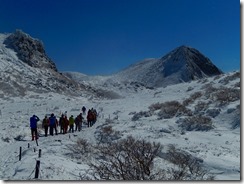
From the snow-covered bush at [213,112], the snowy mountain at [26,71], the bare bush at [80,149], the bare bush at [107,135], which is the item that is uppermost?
the snowy mountain at [26,71]

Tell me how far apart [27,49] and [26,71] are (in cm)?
1197

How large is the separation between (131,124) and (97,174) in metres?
12.7

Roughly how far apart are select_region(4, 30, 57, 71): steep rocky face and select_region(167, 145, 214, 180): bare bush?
2824 inches

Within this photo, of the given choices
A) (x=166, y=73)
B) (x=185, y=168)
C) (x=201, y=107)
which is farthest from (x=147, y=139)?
(x=166, y=73)

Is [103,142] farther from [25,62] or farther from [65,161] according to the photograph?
[25,62]

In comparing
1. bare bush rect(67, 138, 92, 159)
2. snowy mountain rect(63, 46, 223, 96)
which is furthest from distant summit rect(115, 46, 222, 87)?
bare bush rect(67, 138, 92, 159)

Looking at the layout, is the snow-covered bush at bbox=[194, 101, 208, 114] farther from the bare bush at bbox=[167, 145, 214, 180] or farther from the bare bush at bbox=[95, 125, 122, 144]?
the bare bush at bbox=[167, 145, 214, 180]

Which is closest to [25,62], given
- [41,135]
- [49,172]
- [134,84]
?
[134,84]

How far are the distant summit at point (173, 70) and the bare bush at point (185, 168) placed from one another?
76.8 metres

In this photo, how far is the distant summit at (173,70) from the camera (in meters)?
93.6

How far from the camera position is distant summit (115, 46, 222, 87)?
3684 inches

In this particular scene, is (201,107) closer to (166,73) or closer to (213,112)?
(213,112)

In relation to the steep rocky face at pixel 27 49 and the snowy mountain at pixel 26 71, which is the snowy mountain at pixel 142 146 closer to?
the snowy mountain at pixel 26 71

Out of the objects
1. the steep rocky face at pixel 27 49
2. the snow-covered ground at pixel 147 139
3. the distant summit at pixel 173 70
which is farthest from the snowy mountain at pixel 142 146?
the distant summit at pixel 173 70
